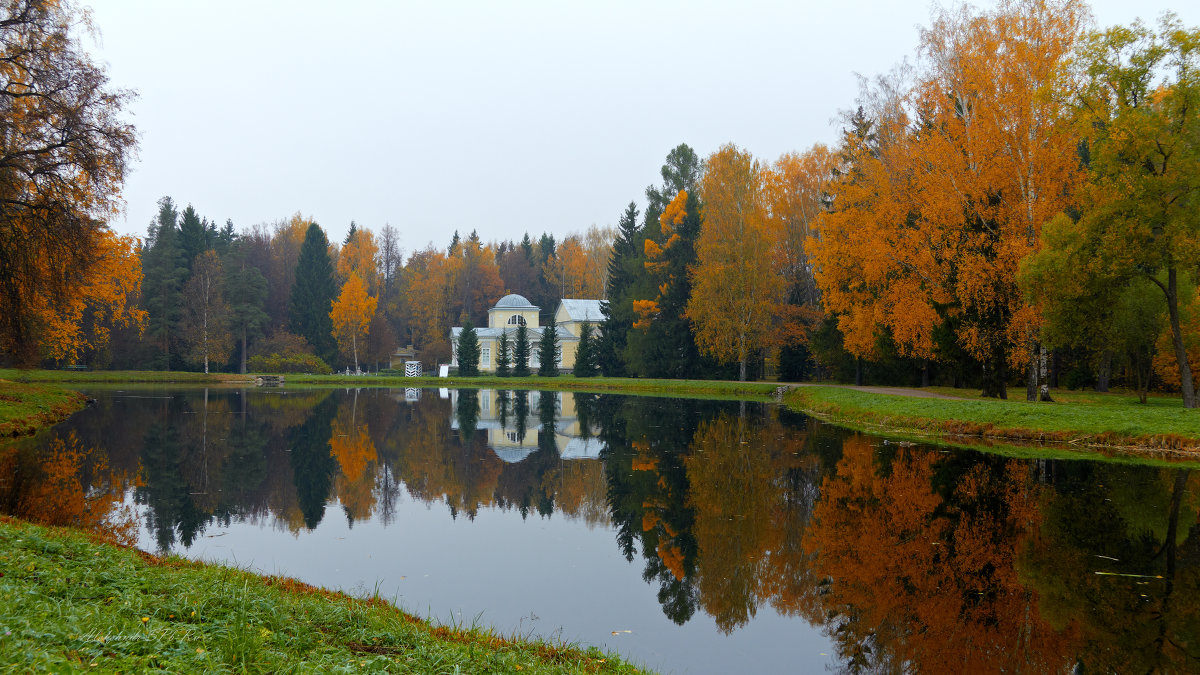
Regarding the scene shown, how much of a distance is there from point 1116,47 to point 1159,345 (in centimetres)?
1139

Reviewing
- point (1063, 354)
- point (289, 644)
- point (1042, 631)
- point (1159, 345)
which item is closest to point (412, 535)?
point (289, 644)

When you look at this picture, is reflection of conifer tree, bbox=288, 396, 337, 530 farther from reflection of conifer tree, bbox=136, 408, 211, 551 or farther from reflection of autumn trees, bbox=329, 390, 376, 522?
reflection of conifer tree, bbox=136, 408, 211, 551

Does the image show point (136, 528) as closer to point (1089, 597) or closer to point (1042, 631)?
point (1042, 631)

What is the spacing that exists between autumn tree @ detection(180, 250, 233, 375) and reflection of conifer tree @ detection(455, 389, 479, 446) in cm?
2446

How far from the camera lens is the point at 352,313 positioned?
196 feet

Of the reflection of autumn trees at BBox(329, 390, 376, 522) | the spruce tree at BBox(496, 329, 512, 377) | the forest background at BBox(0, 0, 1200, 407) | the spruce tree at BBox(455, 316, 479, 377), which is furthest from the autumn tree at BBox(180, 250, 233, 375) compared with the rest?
the reflection of autumn trees at BBox(329, 390, 376, 522)

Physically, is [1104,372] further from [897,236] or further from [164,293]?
[164,293]

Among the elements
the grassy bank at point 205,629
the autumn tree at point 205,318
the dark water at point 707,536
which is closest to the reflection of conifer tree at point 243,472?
the dark water at point 707,536

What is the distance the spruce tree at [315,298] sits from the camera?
63.1 meters

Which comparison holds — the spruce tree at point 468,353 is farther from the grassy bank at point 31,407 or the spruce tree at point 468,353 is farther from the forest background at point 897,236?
the grassy bank at point 31,407

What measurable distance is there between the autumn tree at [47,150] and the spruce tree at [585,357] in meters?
37.1

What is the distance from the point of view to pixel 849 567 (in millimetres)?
7980

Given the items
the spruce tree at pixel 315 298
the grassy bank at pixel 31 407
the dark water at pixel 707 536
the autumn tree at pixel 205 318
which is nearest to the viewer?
the dark water at pixel 707 536

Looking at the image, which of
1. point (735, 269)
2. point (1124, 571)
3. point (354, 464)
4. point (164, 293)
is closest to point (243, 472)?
point (354, 464)
